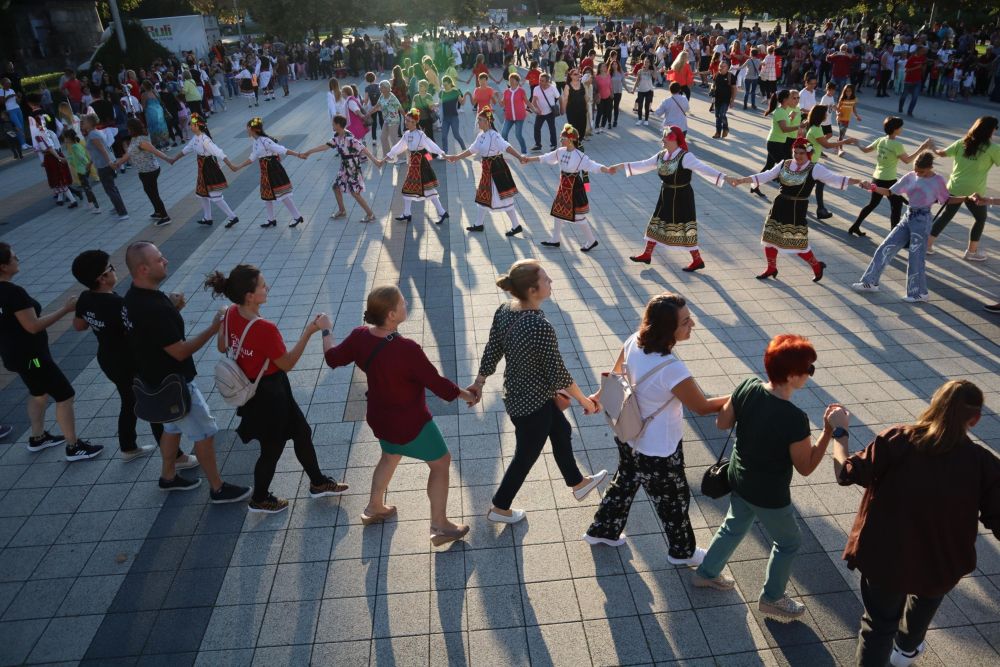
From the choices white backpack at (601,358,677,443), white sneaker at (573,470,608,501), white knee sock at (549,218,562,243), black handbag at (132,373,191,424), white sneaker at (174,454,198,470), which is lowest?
white sneaker at (174,454,198,470)

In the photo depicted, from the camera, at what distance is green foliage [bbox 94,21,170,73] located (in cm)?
2408

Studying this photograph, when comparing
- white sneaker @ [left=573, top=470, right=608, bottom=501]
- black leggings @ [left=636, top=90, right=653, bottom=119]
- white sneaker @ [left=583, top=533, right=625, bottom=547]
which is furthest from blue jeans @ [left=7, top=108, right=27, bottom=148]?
white sneaker @ [left=583, top=533, right=625, bottom=547]

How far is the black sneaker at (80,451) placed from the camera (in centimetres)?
529

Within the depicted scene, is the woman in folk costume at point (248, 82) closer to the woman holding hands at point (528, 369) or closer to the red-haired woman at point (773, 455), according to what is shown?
the woman holding hands at point (528, 369)

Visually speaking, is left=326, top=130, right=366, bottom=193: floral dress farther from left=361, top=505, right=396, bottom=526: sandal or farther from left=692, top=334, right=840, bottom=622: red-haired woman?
left=692, top=334, right=840, bottom=622: red-haired woman

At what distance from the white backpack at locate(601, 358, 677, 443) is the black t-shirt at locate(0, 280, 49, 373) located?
4.08m

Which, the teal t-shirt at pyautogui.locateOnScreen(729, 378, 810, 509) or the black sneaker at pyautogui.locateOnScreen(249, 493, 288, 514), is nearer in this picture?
the teal t-shirt at pyautogui.locateOnScreen(729, 378, 810, 509)

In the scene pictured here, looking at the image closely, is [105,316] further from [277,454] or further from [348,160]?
[348,160]

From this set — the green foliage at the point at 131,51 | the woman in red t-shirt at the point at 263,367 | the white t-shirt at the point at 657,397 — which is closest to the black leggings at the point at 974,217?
the white t-shirt at the point at 657,397

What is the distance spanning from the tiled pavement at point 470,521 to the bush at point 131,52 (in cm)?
1920

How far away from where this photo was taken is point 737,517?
11.7 ft

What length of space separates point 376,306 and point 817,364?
4.46m

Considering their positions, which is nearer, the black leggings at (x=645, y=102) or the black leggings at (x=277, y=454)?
the black leggings at (x=277, y=454)

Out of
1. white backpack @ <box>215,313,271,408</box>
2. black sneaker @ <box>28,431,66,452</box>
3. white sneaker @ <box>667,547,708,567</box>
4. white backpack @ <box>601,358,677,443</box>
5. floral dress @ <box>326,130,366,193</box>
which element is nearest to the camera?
white backpack @ <box>601,358,677,443</box>
